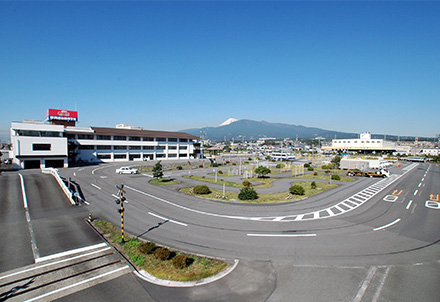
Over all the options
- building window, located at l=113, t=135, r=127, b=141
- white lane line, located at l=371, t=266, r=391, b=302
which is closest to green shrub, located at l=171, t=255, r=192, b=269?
white lane line, located at l=371, t=266, r=391, b=302

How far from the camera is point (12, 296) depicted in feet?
33.1

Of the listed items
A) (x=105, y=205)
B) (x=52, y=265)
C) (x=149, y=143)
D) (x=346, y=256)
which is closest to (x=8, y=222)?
(x=105, y=205)

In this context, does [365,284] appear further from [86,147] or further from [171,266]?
[86,147]

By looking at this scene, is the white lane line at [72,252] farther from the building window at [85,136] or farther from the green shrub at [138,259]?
the building window at [85,136]

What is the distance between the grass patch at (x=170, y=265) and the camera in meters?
11.8

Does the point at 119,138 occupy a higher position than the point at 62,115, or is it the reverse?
the point at 62,115

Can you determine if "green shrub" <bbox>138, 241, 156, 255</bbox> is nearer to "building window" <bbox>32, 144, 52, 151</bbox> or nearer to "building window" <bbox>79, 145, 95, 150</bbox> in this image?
"building window" <bbox>32, 144, 52, 151</bbox>

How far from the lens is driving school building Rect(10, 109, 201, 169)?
171 feet

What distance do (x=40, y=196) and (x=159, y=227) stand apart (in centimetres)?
1939

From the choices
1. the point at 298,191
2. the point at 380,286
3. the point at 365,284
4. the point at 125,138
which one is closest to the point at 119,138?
the point at 125,138

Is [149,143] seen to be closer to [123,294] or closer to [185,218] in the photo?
[185,218]

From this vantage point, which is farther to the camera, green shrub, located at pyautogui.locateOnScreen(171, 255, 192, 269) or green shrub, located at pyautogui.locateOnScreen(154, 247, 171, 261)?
green shrub, located at pyautogui.locateOnScreen(154, 247, 171, 261)

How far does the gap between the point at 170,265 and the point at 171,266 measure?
0.14 m

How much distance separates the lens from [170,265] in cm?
1277
